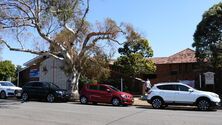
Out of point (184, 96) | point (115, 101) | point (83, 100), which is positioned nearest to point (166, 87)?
point (184, 96)

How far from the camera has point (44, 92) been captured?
3094cm

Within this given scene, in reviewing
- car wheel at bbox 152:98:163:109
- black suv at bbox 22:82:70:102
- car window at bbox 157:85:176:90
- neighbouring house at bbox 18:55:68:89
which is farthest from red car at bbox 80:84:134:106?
neighbouring house at bbox 18:55:68:89

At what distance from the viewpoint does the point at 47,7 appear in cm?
3128

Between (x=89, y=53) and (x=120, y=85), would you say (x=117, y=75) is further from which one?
(x=89, y=53)

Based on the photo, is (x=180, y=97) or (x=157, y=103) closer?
(x=180, y=97)

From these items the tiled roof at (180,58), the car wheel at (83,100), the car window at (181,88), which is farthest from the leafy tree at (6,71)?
the car window at (181,88)

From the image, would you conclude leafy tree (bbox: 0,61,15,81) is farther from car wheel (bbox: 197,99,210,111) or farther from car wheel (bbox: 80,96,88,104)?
car wheel (bbox: 197,99,210,111)

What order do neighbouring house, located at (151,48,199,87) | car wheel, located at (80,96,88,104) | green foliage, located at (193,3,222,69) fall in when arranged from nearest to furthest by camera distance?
car wheel, located at (80,96,88,104) < green foliage, located at (193,3,222,69) < neighbouring house, located at (151,48,199,87)

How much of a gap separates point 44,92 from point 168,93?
10.5 meters

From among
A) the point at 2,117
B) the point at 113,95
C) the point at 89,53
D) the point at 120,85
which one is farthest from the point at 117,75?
the point at 2,117

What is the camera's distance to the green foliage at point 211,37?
32.5 meters

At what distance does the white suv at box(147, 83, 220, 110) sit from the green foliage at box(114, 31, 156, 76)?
1256cm

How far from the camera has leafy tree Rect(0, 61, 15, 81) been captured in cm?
5384

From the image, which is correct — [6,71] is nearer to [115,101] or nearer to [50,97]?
[50,97]
